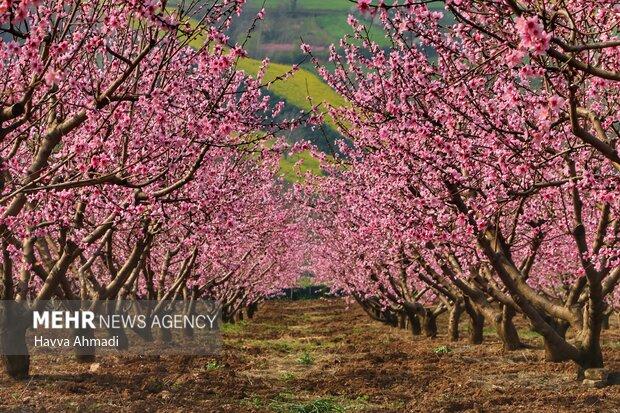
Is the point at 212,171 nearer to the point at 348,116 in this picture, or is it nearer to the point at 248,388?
the point at 348,116

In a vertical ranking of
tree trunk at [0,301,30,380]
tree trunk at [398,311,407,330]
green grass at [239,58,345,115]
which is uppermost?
green grass at [239,58,345,115]

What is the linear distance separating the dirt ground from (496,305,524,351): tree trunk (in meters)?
0.40

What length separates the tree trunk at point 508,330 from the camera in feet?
55.9

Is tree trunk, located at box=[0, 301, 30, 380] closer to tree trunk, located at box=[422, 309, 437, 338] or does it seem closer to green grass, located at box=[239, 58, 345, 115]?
tree trunk, located at box=[422, 309, 437, 338]

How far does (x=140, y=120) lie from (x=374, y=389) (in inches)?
244

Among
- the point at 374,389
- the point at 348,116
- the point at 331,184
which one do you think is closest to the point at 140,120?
the point at 348,116

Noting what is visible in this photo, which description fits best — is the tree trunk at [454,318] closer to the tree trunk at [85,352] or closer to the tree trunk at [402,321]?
the tree trunk at [402,321]

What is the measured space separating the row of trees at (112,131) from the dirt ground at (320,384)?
66.7 inches

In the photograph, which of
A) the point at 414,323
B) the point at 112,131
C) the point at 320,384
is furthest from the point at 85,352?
the point at 414,323

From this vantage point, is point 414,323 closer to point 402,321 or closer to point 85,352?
point 402,321

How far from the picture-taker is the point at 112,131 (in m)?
10.7

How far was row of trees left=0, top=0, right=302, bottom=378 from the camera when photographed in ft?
22.6

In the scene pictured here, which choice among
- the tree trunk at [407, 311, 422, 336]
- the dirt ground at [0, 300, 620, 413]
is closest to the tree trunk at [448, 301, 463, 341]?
the dirt ground at [0, 300, 620, 413]

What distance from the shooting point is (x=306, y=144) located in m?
11.6
